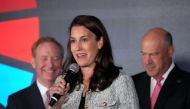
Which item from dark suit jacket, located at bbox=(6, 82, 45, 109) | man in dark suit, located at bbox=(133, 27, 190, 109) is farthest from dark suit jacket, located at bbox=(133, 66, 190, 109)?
dark suit jacket, located at bbox=(6, 82, 45, 109)

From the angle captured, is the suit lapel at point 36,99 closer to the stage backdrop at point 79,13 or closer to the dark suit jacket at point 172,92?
the dark suit jacket at point 172,92

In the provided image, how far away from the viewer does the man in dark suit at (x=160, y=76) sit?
3074mm

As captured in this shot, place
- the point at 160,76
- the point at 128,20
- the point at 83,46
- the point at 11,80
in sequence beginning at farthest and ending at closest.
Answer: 1. the point at 11,80
2. the point at 128,20
3. the point at 160,76
4. the point at 83,46

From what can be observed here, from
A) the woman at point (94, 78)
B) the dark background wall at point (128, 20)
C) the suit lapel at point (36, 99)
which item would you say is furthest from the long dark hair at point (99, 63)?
the dark background wall at point (128, 20)

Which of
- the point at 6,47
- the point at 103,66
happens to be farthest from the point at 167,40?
the point at 6,47

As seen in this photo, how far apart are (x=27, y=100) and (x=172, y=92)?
113cm

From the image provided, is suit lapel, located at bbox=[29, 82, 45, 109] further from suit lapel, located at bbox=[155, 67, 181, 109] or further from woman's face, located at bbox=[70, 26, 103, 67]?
woman's face, located at bbox=[70, 26, 103, 67]

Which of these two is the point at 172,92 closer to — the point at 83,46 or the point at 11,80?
the point at 83,46

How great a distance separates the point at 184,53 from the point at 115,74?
156 centimetres

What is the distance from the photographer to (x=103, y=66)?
223cm

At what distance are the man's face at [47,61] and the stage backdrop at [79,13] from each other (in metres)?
0.75

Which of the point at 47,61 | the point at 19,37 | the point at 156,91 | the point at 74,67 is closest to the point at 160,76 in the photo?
the point at 156,91

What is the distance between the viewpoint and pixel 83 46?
217cm

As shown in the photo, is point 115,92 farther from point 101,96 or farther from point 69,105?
point 69,105
